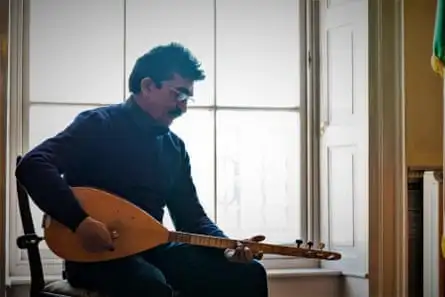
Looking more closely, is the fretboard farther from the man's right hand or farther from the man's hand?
the man's right hand

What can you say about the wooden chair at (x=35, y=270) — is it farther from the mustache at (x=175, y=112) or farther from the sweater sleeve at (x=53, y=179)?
the mustache at (x=175, y=112)

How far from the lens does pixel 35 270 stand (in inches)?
88.7

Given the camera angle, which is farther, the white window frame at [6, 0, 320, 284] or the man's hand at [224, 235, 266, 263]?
the white window frame at [6, 0, 320, 284]

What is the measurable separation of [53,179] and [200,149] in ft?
4.36

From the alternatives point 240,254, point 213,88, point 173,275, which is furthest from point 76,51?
point 240,254

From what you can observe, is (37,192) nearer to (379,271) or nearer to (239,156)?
(239,156)

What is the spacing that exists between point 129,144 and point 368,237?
1.32m

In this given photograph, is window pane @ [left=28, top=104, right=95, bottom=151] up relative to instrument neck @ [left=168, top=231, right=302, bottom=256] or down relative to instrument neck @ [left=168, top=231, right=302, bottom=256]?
up

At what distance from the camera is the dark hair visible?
2416mm

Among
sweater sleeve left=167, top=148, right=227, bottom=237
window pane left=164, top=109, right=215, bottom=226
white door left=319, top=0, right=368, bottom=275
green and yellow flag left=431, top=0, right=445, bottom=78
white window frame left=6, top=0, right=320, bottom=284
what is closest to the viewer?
sweater sleeve left=167, top=148, right=227, bottom=237

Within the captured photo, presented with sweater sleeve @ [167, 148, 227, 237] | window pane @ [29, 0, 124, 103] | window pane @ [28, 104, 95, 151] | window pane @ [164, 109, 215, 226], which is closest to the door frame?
window pane @ [164, 109, 215, 226]

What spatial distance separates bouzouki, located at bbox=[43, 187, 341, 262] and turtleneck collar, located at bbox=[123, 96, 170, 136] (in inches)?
10.4

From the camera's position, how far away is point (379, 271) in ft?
10.5

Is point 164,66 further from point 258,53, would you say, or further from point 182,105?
point 258,53
